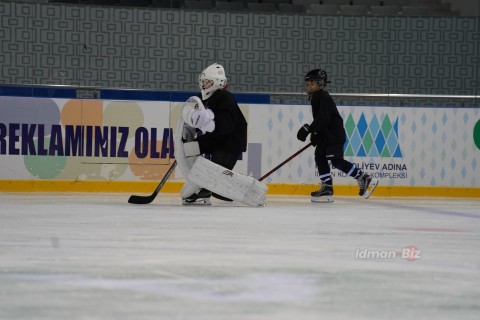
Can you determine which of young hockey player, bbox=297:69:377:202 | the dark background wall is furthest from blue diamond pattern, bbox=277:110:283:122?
the dark background wall

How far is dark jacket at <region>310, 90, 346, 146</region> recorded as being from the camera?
791cm

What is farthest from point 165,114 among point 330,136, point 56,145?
point 330,136

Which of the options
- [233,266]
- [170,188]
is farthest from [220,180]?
[233,266]

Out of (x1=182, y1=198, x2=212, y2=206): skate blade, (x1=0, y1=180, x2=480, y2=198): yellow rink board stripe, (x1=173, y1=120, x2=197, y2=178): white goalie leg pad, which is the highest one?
(x1=173, y1=120, x2=197, y2=178): white goalie leg pad

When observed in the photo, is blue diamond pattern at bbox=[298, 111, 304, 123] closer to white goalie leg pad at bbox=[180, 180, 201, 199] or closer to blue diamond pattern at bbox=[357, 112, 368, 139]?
blue diamond pattern at bbox=[357, 112, 368, 139]

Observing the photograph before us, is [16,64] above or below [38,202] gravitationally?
above

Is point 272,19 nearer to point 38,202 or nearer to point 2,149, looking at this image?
point 2,149

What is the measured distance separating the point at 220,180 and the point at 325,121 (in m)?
1.55

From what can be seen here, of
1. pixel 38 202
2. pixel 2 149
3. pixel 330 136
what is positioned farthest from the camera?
pixel 2 149

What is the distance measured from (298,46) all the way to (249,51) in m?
0.55

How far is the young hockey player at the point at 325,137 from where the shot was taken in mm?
7930

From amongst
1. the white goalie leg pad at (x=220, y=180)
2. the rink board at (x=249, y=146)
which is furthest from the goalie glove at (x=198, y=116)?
the rink board at (x=249, y=146)

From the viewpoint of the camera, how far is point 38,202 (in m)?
6.83

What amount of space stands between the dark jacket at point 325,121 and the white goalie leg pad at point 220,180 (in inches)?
52.8
